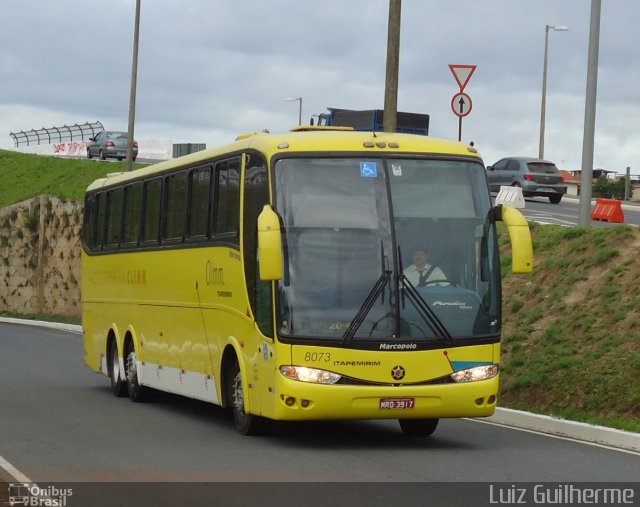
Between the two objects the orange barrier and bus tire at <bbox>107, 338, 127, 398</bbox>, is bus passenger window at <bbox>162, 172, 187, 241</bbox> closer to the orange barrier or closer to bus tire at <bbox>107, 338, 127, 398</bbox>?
bus tire at <bbox>107, 338, 127, 398</bbox>

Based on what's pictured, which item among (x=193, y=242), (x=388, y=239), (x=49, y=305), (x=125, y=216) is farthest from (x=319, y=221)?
(x=49, y=305)

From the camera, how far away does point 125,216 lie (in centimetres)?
2220

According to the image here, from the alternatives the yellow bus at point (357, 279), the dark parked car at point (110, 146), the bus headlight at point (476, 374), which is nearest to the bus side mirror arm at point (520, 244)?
the yellow bus at point (357, 279)

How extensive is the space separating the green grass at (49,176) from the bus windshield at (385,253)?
4356 cm

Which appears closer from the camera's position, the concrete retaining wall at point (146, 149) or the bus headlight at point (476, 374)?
the bus headlight at point (476, 374)

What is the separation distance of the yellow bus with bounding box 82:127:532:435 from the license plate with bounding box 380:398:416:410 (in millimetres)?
17

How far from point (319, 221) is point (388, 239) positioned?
71 cm

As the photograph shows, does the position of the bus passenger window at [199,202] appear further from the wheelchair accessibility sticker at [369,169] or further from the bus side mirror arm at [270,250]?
the bus side mirror arm at [270,250]

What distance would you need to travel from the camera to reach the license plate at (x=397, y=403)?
Answer: 14398mm

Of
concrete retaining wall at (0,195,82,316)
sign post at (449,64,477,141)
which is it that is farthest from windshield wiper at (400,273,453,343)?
concrete retaining wall at (0,195,82,316)

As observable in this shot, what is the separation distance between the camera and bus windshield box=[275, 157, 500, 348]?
14.5 m
